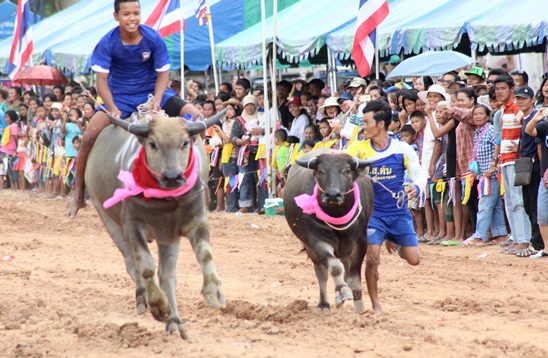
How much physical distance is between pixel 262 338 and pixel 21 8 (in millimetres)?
19540

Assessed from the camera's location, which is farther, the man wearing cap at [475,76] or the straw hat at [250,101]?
the straw hat at [250,101]

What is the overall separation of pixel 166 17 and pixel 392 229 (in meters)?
12.3

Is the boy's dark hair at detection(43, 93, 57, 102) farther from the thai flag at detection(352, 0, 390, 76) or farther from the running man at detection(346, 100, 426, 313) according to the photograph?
the running man at detection(346, 100, 426, 313)

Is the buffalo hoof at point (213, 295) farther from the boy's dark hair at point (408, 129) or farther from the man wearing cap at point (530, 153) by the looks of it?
the boy's dark hair at point (408, 129)

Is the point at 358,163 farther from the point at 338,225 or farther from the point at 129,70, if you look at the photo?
the point at 129,70

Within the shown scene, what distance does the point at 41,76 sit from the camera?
2577 cm

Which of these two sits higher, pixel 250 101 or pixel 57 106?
pixel 57 106

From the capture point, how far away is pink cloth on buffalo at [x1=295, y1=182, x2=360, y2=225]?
8875 millimetres

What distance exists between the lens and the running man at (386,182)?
9.28m

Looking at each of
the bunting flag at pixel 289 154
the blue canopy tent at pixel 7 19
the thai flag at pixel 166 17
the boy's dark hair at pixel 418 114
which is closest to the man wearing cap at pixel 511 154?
the boy's dark hair at pixel 418 114

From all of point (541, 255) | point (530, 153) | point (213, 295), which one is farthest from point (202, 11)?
point (213, 295)

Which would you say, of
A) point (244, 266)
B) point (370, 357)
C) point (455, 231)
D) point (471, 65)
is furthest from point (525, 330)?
point (471, 65)

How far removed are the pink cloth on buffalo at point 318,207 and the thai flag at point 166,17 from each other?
39.6 ft

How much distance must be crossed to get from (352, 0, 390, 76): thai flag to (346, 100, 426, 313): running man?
6188 millimetres
